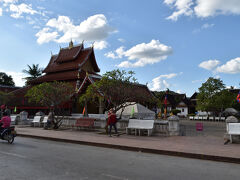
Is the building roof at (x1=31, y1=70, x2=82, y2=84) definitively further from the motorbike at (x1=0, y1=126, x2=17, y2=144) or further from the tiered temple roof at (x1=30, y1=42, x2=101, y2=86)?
the motorbike at (x1=0, y1=126, x2=17, y2=144)

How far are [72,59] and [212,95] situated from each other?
2506 centimetres

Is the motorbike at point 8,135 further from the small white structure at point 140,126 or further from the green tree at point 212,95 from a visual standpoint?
the green tree at point 212,95

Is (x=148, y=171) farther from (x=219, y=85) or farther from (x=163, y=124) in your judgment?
(x=219, y=85)

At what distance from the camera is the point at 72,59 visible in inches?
1549

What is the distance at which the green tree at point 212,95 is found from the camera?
128 ft

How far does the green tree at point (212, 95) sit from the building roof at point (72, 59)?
1918 centimetres

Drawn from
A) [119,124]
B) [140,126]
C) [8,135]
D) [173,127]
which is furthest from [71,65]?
[8,135]

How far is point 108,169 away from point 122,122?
10.9m

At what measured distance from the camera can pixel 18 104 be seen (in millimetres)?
35750

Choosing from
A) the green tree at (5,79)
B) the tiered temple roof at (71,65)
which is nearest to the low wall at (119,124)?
the tiered temple roof at (71,65)

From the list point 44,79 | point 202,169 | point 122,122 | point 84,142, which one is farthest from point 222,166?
point 44,79

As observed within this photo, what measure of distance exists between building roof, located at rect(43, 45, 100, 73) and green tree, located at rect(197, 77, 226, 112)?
1918 centimetres

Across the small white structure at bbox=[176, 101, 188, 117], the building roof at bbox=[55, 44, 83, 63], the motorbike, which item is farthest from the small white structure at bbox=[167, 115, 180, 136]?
the small white structure at bbox=[176, 101, 188, 117]

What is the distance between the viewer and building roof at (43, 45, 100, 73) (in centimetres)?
3812
